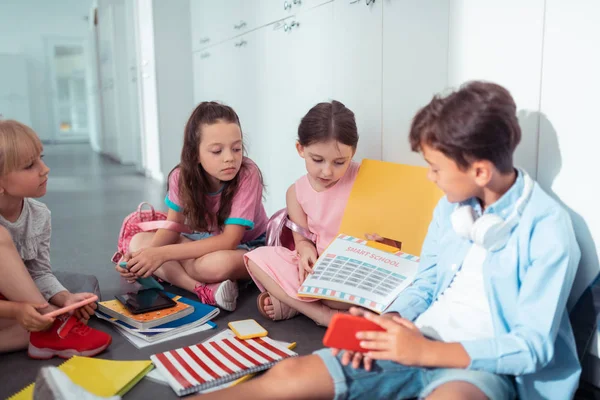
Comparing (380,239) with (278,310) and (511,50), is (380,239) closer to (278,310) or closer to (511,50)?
(278,310)

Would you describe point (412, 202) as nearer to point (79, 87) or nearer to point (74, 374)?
point (74, 374)

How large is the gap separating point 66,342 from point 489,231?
3.03ft

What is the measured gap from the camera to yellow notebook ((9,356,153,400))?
3.32ft

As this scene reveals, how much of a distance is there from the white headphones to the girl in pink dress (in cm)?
51

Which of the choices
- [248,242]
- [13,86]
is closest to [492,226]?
[248,242]

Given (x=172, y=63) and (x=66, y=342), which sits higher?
(x=172, y=63)

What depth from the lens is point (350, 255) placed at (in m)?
1.30

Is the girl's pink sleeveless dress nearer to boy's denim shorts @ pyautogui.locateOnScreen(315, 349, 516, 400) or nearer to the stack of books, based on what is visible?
the stack of books

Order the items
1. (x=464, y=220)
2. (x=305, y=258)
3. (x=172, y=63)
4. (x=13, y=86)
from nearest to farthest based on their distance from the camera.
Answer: (x=464, y=220) → (x=305, y=258) → (x=172, y=63) → (x=13, y=86)

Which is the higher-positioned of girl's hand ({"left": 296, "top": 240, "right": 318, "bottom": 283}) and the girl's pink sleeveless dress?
the girl's pink sleeveless dress

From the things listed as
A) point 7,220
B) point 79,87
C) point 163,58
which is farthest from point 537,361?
point 79,87

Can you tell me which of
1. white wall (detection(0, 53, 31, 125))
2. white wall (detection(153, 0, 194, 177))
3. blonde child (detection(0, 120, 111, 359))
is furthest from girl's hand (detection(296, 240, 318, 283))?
white wall (detection(0, 53, 31, 125))

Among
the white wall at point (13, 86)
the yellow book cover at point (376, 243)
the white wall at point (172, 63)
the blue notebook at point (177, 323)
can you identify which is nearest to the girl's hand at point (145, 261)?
the blue notebook at point (177, 323)

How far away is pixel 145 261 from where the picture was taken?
4.81ft
